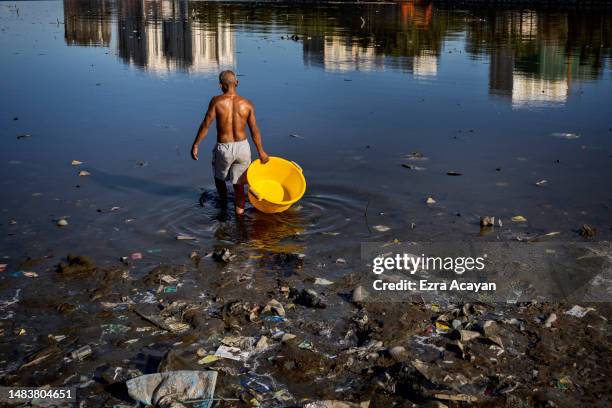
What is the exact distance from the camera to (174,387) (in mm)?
4293

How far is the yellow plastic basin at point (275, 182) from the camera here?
25.1 ft

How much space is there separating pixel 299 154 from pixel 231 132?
263 centimetres

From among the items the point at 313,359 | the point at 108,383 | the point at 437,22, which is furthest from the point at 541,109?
the point at 437,22

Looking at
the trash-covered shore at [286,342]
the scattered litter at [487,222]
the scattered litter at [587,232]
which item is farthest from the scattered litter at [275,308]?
the scattered litter at [587,232]

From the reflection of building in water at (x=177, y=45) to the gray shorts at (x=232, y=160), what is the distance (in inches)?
435

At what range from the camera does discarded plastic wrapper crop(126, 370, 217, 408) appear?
4.24m

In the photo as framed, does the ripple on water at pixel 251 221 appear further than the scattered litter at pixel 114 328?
Yes

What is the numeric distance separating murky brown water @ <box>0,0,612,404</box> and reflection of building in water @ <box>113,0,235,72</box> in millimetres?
196

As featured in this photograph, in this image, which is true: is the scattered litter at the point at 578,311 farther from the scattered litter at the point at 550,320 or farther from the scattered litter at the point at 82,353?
the scattered litter at the point at 82,353

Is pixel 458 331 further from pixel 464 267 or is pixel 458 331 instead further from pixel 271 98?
pixel 271 98

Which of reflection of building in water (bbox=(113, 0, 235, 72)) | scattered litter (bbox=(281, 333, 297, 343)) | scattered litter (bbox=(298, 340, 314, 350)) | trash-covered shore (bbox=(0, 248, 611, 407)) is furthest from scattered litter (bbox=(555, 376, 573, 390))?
reflection of building in water (bbox=(113, 0, 235, 72))

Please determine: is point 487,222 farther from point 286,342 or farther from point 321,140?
point 321,140

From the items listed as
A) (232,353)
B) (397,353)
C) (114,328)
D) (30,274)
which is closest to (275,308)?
(232,353)

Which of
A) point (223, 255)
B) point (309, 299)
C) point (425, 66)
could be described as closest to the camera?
point (309, 299)
